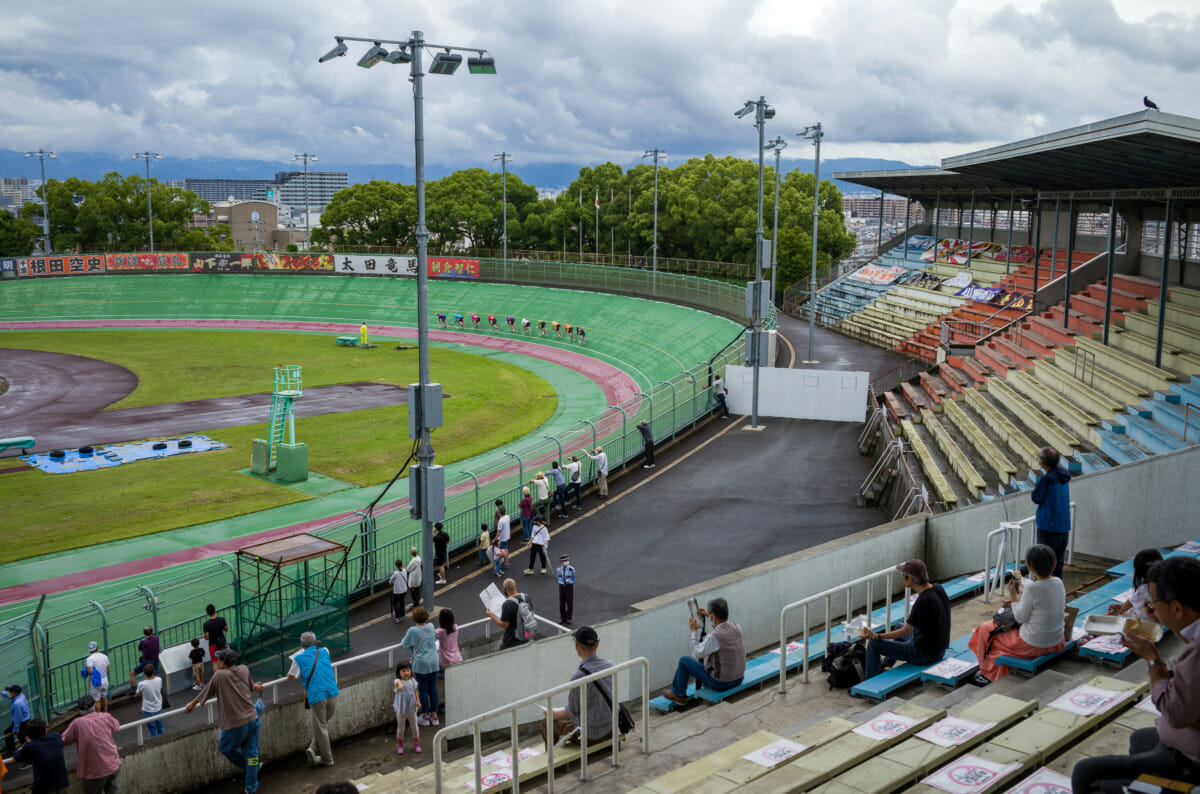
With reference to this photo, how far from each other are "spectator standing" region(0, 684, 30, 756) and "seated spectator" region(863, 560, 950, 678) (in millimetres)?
10612

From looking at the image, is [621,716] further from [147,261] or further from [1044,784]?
[147,261]

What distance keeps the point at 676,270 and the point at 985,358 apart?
44765 millimetres

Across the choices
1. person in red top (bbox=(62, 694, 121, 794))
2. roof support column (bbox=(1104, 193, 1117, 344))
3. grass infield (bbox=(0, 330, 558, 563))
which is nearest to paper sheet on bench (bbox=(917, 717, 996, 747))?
person in red top (bbox=(62, 694, 121, 794))

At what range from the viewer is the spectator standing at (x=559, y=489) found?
71.7ft

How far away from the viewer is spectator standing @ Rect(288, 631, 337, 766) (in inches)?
417

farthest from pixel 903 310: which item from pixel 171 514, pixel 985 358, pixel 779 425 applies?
pixel 171 514

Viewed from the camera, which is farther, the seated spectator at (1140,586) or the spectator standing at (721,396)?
the spectator standing at (721,396)

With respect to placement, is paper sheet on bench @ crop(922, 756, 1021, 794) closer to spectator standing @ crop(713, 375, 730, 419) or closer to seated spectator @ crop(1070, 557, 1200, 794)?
seated spectator @ crop(1070, 557, 1200, 794)

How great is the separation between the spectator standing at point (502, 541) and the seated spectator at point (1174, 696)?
1428 cm

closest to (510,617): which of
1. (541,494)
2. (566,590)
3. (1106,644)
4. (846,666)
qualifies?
(566,590)

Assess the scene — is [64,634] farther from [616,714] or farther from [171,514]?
[616,714]

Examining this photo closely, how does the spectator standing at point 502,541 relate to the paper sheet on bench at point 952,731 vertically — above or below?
below

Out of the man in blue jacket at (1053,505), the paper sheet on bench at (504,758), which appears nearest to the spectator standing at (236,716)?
the paper sheet on bench at (504,758)

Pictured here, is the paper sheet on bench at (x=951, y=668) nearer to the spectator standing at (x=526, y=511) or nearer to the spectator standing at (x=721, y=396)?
the spectator standing at (x=526, y=511)
